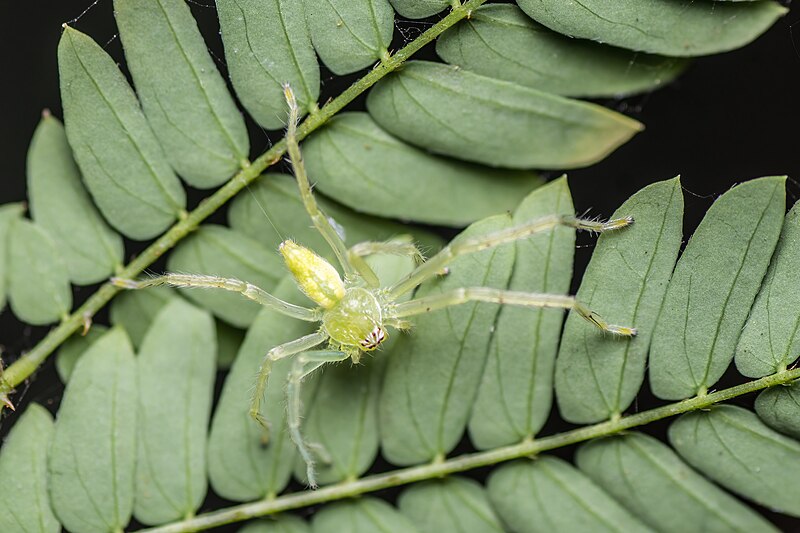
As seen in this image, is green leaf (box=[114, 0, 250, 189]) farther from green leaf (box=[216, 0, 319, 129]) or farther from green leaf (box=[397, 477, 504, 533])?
green leaf (box=[397, 477, 504, 533])

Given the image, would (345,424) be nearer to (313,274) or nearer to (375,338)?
(375,338)

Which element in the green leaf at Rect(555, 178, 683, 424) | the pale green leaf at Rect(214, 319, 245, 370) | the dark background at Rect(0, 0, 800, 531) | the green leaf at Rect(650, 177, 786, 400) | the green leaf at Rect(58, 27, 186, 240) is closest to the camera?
the green leaf at Rect(650, 177, 786, 400)

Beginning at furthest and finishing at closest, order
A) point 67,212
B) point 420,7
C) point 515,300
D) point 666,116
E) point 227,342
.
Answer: point 666,116
point 227,342
point 67,212
point 515,300
point 420,7

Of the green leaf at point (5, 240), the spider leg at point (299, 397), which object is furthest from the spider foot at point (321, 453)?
the green leaf at point (5, 240)

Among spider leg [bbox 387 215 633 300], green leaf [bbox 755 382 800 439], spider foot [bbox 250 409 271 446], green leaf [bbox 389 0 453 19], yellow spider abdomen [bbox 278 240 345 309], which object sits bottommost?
spider foot [bbox 250 409 271 446]

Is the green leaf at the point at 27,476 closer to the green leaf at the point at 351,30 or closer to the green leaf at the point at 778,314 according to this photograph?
the green leaf at the point at 351,30

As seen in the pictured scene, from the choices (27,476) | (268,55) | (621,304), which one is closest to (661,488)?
(621,304)

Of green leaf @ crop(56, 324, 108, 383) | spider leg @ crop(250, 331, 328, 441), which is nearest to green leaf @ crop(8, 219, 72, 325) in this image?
green leaf @ crop(56, 324, 108, 383)
